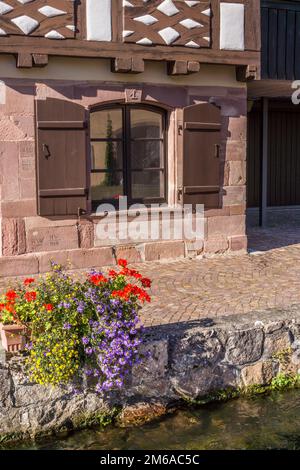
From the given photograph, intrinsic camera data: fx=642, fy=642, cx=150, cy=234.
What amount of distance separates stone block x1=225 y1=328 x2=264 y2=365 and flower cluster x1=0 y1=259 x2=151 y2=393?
2.68 feet

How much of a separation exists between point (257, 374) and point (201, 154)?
398 cm

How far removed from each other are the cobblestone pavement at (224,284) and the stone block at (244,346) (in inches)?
34.4

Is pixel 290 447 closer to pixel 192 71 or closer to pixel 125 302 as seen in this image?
pixel 125 302

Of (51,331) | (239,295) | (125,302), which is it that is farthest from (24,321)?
(239,295)

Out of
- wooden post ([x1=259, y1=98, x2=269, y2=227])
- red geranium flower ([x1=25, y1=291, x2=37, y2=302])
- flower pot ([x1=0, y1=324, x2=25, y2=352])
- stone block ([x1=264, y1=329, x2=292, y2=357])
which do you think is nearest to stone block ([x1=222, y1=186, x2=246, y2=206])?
wooden post ([x1=259, y1=98, x2=269, y2=227])

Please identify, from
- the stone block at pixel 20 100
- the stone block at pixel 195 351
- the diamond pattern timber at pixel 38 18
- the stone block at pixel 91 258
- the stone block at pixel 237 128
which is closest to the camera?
the stone block at pixel 195 351

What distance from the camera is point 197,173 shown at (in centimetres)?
848

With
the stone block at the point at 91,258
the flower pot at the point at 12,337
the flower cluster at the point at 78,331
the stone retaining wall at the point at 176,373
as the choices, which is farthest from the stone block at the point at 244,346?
the stone block at the point at 91,258

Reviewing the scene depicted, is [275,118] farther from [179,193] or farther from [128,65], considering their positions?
[128,65]

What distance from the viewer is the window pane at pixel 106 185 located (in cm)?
825

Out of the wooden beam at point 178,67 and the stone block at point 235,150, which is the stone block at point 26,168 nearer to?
the wooden beam at point 178,67

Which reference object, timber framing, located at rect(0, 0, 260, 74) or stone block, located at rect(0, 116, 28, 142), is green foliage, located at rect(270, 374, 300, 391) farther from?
timber framing, located at rect(0, 0, 260, 74)

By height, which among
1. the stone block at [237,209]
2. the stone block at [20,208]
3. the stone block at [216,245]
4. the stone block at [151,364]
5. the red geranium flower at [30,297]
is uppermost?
the stone block at [20,208]

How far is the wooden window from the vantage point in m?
8.22
